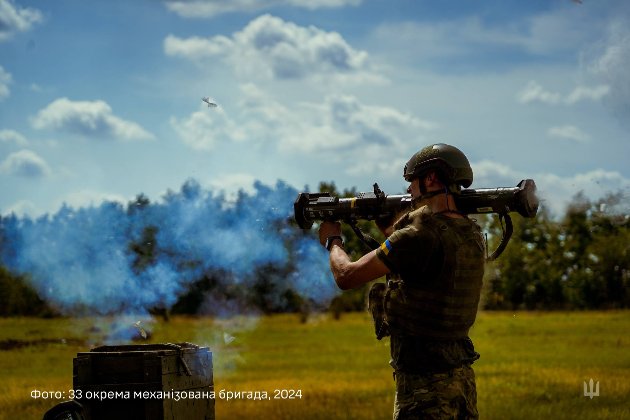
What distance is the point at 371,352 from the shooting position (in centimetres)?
3003

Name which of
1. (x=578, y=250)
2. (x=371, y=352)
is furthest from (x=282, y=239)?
(x=578, y=250)

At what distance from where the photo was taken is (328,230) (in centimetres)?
586

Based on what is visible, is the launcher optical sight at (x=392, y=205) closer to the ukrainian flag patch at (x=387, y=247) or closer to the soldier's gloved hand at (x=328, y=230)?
the soldier's gloved hand at (x=328, y=230)

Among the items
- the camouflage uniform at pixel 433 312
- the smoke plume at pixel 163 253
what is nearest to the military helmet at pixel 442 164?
the camouflage uniform at pixel 433 312

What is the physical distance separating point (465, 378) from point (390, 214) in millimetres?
1223

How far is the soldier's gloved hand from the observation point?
5840 millimetres

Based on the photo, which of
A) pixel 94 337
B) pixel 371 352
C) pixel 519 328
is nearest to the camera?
pixel 94 337

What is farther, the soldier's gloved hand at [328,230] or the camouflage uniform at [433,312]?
the soldier's gloved hand at [328,230]

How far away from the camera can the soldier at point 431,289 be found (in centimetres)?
516

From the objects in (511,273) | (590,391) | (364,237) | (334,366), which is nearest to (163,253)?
(364,237)

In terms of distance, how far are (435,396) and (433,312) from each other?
0.47 m

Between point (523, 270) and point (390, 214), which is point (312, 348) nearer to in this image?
point (523, 270)

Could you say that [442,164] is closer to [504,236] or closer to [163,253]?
[504,236]

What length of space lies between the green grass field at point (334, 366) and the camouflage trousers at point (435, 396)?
494 cm
